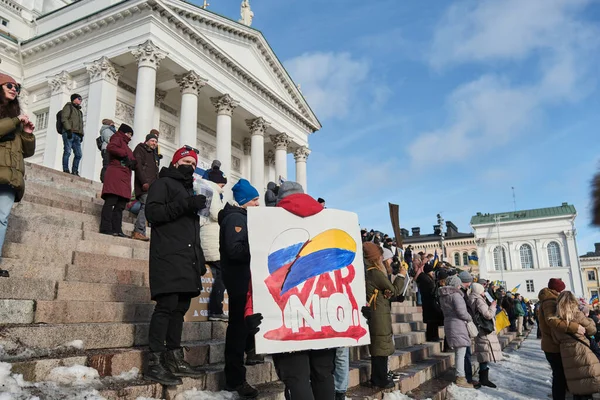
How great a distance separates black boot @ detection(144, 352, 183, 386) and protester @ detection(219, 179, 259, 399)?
1.55ft

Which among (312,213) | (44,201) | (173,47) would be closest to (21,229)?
(44,201)

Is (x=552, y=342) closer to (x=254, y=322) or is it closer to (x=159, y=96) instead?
(x=254, y=322)

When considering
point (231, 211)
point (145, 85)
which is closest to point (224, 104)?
point (145, 85)

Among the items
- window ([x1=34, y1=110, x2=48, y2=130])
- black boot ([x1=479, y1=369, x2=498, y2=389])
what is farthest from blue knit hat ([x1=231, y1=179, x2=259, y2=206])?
window ([x1=34, y1=110, x2=48, y2=130])

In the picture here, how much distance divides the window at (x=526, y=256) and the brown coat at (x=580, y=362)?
64329mm

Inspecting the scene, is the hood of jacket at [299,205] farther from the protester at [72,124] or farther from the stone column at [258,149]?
the stone column at [258,149]

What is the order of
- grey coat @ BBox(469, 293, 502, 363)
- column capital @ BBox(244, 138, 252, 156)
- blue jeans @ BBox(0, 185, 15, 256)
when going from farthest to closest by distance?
column capital @ BBox(244, 138, 252, 156), grey coat @ BBox(469, 293, 502, 363), blue jeans @ BBox(0, 185, 15, 256)

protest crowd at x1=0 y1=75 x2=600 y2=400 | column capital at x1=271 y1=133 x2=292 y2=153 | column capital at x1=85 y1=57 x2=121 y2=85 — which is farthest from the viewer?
column capital at x1=271 y1=133 x2=292 y2=153

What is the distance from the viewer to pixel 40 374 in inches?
120

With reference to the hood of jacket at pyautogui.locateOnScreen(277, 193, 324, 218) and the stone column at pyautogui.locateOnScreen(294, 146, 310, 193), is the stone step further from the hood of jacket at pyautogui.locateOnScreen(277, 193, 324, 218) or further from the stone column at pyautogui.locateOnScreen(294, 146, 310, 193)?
the stone column at pyautogui.locateOnScreen(294, 146, 310, 193)

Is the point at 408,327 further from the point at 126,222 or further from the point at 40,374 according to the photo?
the point at 40,374

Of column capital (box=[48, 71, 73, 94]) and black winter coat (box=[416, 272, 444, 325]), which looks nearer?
black winter coat (box=[416, 272, 444, 325])

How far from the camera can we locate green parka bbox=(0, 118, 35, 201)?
4000 millimetres

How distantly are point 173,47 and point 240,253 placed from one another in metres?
18.5
